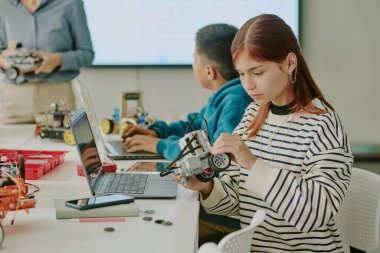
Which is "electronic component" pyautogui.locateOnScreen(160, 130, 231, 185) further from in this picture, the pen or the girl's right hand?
the pen

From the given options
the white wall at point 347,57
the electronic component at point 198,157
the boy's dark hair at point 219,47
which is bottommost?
the white wall at point 347,57

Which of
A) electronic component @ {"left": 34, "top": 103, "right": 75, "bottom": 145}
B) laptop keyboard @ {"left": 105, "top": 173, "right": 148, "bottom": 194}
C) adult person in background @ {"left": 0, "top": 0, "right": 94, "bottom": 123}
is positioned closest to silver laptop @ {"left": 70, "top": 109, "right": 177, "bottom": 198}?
laptop keyboard @ {"left": 105, "top": 173, "right": 148, "bottom": 194}

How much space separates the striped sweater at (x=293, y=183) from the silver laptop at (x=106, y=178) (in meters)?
0.15

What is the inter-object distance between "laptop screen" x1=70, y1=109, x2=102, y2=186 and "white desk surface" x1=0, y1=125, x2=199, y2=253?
0.26ft

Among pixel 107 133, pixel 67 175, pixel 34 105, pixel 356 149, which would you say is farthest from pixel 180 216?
pixel 356 149

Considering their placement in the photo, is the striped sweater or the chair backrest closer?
the striped sweater

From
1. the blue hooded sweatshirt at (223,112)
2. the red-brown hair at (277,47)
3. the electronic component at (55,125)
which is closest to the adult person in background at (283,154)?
the red-brown hair at (277,47)

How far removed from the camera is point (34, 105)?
9.94ft

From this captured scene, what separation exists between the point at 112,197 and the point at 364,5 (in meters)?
2.86

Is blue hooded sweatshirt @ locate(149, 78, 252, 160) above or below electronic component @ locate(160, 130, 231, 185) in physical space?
below

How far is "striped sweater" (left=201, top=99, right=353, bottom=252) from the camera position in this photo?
135 cm

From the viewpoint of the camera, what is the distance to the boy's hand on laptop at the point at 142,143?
2214 mm

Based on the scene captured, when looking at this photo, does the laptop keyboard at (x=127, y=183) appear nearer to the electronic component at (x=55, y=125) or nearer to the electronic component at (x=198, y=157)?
the electronic component at (x=198, y=157)

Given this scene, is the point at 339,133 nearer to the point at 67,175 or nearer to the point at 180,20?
the point at 67,175
